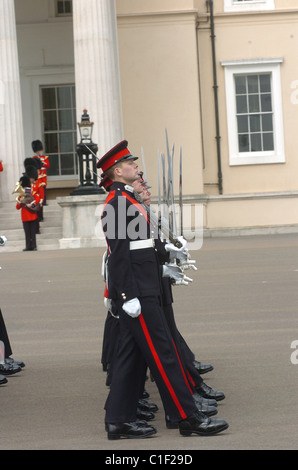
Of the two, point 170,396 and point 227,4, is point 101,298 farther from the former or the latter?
point 227,4

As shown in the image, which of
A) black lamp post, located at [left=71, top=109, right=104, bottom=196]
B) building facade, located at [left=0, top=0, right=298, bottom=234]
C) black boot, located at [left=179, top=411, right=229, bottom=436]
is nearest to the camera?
black boot, located at [left=179, top=411, right=229, bottom=436]

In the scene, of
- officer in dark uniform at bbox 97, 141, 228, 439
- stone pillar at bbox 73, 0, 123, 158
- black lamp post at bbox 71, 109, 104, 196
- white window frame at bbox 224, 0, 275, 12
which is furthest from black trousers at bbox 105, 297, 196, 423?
white window frame at bbox 224, 0, 275, 12

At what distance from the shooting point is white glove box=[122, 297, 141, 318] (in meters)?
5.83

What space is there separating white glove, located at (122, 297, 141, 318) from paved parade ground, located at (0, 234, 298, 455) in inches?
26.9

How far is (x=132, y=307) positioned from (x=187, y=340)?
360 centimetres

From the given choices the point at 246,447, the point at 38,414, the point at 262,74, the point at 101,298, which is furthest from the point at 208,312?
the point at 262,74

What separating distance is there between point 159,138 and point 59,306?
1524cm

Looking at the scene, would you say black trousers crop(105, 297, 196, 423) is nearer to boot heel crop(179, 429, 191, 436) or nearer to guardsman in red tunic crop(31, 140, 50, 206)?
boot heel crop(179, 429, 191, 436)

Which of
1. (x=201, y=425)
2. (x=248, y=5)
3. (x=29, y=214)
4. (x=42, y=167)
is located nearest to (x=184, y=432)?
(x=201, y=425)

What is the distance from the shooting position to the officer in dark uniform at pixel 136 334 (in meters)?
5.85

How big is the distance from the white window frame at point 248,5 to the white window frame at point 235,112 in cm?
132

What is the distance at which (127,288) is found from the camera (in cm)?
589

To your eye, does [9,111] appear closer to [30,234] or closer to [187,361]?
[30,234]

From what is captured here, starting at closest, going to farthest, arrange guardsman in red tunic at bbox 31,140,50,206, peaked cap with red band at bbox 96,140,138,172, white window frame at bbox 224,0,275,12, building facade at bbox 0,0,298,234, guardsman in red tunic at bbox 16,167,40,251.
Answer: peaked cap with red band at bbox 96,140,138,172
guardsman in red tunic at bbox 16,167,40,251
guardsman in red tunic at bbox 31,140,50,206
building facade at bbox 0,0,298,234
white window frame at bbox 224,0,275,12
